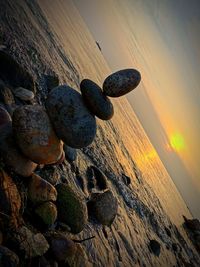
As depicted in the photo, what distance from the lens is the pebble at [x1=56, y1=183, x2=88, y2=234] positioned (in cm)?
406

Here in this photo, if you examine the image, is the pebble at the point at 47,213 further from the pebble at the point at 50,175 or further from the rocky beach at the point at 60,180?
the pebble at the point at 50,175

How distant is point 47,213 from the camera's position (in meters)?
3.68

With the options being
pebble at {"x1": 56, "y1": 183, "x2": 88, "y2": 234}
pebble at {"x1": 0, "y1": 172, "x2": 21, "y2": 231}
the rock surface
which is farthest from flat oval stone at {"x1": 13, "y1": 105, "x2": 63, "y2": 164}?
the rock surface

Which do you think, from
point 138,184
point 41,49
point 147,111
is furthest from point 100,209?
point 147,111

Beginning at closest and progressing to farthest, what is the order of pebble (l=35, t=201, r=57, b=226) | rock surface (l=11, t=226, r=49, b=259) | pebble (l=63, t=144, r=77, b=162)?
rock surface (l=11, t=226, r=49, b=259), pebble (l=35, t=201, r=57, b=226), pebble (l=63, t=144, r=77, b=162)

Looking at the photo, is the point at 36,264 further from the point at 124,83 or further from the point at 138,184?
the point at 138,184

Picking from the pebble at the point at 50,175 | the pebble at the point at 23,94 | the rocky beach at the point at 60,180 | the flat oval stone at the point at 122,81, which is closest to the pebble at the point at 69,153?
the rocky beach at the point at 60,180

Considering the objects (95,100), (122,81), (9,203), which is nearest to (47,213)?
(9,203)

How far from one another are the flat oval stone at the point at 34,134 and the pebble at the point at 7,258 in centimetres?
124

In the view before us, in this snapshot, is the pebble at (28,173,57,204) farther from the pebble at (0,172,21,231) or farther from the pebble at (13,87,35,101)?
the pebble at (13,87,35,101)

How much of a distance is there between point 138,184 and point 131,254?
3.76 m

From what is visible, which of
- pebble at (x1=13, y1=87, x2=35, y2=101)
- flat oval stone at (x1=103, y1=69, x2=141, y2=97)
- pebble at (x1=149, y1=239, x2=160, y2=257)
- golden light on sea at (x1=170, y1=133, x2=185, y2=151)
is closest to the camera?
flat oval stone at (x1=103, y1=69, x2=141, y2=97)

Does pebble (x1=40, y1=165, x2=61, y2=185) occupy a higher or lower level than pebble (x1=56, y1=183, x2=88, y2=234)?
higher

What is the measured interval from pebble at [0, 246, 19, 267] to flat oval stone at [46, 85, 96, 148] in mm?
1540
